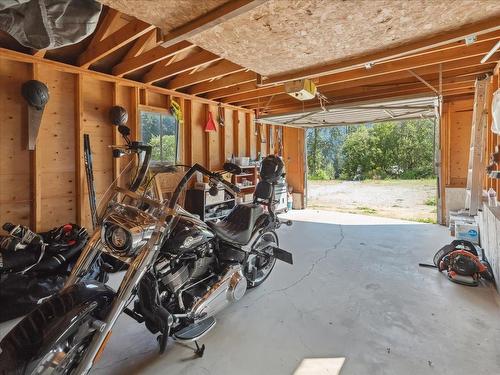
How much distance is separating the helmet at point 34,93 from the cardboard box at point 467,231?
564 centimetres

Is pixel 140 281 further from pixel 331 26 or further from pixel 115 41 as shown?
pixel 115 41

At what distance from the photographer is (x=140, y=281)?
159 cm

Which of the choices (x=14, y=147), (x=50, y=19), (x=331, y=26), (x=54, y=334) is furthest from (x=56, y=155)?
(x=331, y=26)

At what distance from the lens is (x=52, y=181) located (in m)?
3.45

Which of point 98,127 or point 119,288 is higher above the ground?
point 98,127

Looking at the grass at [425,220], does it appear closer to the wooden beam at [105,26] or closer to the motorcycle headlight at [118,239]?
the motorcycle headlight at [118,239]

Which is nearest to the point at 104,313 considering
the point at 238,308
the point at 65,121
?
the point at 238,308

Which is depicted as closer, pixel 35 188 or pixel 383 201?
pixel 35 188

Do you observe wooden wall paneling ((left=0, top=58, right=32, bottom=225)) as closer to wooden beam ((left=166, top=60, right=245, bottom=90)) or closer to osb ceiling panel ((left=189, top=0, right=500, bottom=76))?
wooden beam ((left=166, top=60, right=245, bottom=90))

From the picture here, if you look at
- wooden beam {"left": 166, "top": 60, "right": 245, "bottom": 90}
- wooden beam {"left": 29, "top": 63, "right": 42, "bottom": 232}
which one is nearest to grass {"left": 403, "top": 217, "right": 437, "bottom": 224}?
wooden beam {"left": 166, "top": 60, "right": 245, "bottom": 90}

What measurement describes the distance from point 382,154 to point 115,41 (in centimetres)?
1502

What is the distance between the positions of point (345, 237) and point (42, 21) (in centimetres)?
448

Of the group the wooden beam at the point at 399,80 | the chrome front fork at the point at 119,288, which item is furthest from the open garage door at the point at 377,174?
the chrome front fork at the point at 119,288

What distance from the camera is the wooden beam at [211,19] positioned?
1151 mm
